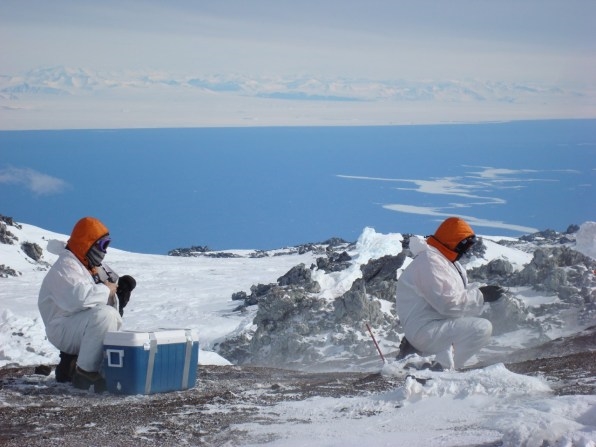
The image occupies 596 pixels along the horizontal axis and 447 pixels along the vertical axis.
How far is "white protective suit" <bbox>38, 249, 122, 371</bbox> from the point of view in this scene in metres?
7.29

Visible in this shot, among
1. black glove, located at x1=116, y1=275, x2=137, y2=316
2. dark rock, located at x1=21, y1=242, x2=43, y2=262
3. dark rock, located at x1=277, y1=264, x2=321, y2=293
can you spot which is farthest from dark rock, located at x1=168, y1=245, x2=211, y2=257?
black glove, located at x1=116, y1=275, x2=137, y2=316

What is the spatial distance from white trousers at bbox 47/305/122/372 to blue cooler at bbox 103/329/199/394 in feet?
0.50

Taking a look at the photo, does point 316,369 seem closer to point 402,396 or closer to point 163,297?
point 402,396

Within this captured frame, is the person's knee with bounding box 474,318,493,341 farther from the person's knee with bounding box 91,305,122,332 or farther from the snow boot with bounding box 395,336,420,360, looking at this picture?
the person's knee with bounding box 91,305,122,332

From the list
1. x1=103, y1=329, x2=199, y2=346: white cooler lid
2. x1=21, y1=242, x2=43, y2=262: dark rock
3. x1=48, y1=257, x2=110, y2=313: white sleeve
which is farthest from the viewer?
x1=21, y1=242, x2=43, y2=262: dark rock

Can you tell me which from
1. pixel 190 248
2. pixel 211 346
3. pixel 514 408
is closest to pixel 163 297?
pixel 211 346

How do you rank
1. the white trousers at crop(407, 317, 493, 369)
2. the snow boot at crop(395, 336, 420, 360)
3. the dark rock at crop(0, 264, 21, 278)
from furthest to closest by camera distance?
the dark rock at crop(0, 264, 21, 278) < the snow boot at crop(395, 336, 420, 360) < the white trousers at crop(407, 317, 493, 369)

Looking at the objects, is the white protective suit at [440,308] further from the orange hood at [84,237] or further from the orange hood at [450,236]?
the orange hood at [84,237]

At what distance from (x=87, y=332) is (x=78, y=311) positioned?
22 centimetres

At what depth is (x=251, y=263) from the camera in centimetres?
2903

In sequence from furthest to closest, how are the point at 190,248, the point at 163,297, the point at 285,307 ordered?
1. the point at 190,248
2. the point at 163,297
3. the point at 285,307

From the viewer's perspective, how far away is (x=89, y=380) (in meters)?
7.34

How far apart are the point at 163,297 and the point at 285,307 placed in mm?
6945

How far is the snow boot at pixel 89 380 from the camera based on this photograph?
729 centimetres
